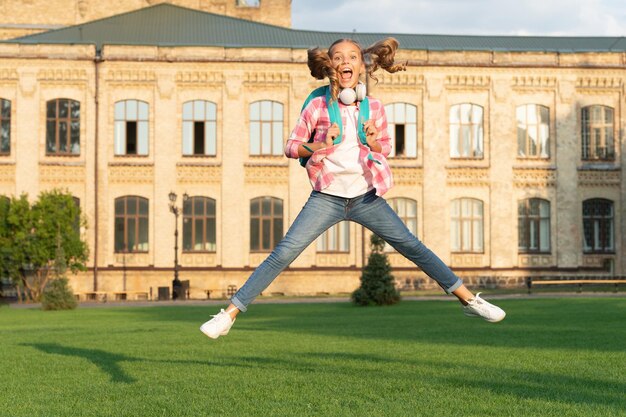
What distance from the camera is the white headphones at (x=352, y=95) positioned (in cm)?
735

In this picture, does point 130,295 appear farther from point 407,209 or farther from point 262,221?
point 407,209

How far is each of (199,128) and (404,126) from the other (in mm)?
9186

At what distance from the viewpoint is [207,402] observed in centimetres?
793

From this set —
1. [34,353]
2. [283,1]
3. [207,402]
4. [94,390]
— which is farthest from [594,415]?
[283,1]

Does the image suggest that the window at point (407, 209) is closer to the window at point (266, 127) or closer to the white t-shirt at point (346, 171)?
the window at point (266, 127)

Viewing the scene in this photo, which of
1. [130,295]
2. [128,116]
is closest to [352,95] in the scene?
[130,295]

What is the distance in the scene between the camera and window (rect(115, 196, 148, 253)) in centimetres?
4481

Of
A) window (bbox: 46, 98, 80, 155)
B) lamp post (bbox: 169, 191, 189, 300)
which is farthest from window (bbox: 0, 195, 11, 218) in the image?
lamp post (bbox: 169, 191, 189, 300)

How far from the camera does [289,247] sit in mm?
7285

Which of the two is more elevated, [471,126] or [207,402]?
[471,126]

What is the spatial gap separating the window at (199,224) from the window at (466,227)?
423 inches

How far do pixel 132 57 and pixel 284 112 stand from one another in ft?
23.1

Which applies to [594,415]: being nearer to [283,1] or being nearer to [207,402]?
[207,402]

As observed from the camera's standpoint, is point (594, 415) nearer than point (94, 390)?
Yes
